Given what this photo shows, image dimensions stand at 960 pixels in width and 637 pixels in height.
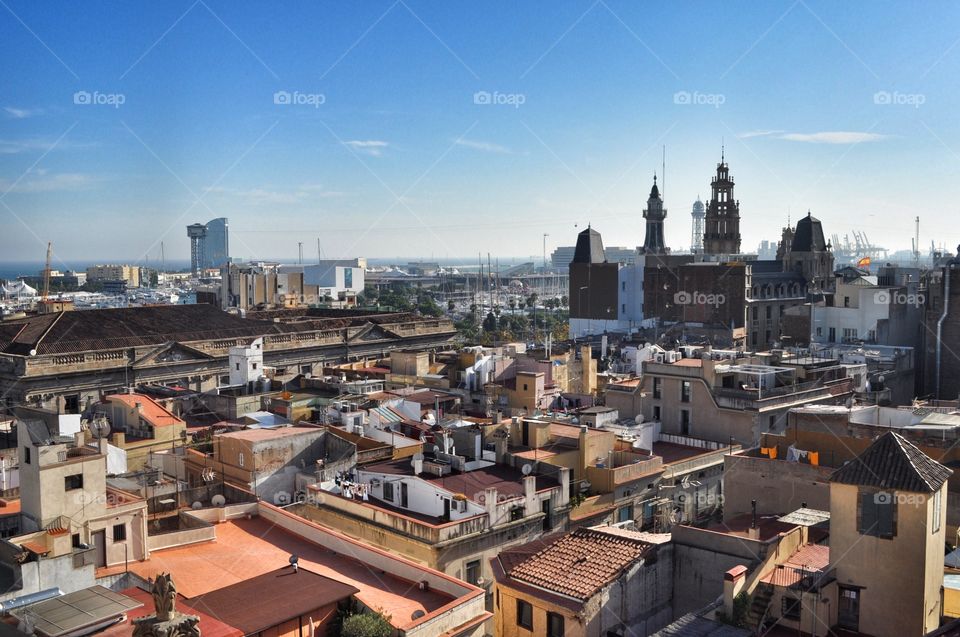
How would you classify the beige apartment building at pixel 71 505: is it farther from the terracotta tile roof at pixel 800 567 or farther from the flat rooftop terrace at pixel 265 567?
the terracotta tile roof at pixel 800 567

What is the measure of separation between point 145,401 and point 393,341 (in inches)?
1400

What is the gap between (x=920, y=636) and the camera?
15656mm

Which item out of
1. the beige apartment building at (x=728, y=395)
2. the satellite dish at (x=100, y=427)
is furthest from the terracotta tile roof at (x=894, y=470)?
the satellite dish at (x=100, y=427)

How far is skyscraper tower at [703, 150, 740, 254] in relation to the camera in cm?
10788

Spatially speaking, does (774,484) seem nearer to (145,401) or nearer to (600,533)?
(600,533)

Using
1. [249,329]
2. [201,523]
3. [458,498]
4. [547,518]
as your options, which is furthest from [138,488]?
[249,329]

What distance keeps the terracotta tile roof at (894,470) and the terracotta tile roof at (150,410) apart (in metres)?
25.0

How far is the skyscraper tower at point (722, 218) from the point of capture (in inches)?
4247

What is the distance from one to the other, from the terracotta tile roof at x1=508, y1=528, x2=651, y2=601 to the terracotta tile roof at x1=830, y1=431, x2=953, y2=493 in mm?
4742

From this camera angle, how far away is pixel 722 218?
10806 centimetres

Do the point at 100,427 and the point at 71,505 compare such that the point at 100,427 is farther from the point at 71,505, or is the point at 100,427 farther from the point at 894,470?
the point at 894,470

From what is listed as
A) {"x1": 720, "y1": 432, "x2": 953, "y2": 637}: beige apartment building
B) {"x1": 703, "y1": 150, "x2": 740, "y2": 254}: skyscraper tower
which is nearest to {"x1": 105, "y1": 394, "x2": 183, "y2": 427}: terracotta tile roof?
{"x1": 720, "y1": 432, "x2": 953, "y2": 637}: beige apartment building

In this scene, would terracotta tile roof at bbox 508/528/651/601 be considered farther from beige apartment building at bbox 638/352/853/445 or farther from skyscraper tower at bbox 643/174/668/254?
skyscraper tower at bbox 643/174/668/254

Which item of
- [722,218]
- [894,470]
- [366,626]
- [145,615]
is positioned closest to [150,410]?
[145,615]
